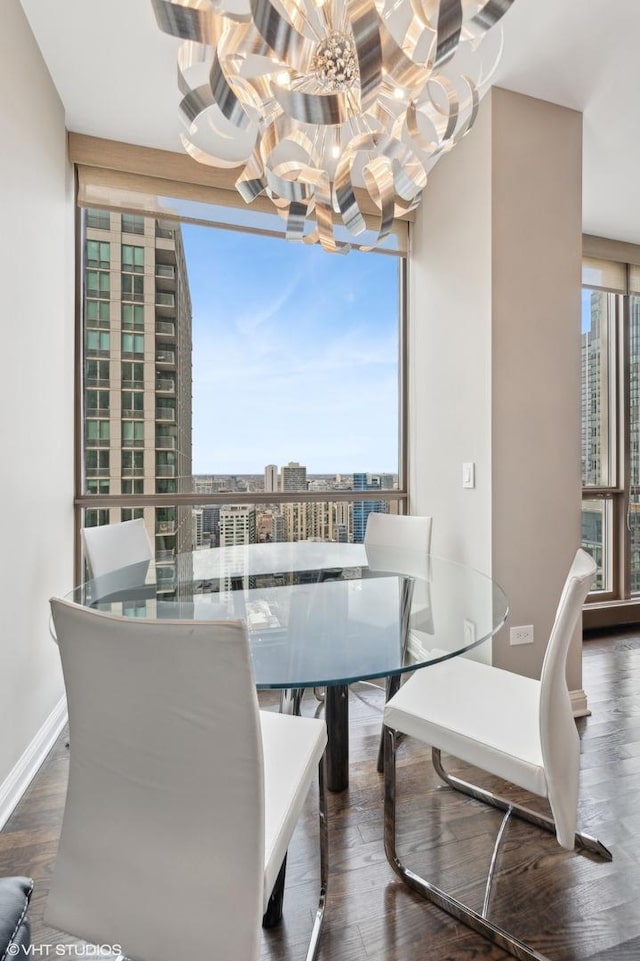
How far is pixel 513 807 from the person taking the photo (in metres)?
1.60

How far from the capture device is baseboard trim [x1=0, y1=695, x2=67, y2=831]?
63.0 inches

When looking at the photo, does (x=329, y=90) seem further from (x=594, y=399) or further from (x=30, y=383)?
(x=594, y=399)

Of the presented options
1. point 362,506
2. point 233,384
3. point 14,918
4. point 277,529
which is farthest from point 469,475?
point 14,918

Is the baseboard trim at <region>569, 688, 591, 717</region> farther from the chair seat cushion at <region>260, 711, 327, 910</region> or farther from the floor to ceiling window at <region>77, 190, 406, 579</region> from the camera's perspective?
the chair seat cushion at <region>260, 711, 327, 910</region>

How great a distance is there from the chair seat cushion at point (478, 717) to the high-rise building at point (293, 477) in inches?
64.4

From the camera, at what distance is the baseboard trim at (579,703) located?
2.25m

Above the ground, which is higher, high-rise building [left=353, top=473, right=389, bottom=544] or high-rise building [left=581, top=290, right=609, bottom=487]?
high-rise building [left=581, top=290, right=609, bottom=487]

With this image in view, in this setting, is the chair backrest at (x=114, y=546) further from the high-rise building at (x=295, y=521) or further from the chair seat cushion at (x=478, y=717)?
the chair seat cushion at (x=478, y=717)

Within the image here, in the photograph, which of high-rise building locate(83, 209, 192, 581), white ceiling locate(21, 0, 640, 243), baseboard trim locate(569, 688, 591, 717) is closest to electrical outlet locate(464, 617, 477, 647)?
baseboard trim locate(569, 688, 591, 717)

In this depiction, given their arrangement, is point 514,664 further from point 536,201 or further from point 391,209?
point 536,201

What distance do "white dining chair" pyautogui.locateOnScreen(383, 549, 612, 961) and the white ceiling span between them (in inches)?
80.3

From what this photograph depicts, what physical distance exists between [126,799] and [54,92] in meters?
2.84

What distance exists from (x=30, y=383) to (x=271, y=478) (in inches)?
55.5

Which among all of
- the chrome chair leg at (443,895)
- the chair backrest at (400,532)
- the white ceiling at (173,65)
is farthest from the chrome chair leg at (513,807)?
the white ceiling at (173,65)
